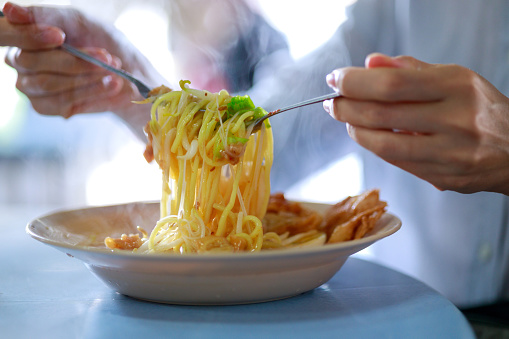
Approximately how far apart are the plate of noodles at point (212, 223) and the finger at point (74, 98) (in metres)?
0.58

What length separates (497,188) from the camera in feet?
3.60

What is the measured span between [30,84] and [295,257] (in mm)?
1255

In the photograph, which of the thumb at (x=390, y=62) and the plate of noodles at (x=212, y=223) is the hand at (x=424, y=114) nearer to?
the thumb at (x=390, y=62)

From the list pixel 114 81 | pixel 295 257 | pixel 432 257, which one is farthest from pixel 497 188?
pixel 114 81

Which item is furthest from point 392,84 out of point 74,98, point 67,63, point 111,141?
point 111,141

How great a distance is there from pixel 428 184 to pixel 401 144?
0.94m

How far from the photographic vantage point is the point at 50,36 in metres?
1.45

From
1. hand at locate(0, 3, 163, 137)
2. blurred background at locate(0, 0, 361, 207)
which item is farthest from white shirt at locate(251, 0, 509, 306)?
hand at locate(0, 3, 163, 137)

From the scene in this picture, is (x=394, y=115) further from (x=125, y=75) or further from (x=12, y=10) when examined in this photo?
(x=12, y=10)

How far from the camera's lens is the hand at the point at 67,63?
57.9 inches

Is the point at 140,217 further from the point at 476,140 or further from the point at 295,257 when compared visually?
the point at 476,140

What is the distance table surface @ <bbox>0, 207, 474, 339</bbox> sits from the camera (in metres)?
0.79

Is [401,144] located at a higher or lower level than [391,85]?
lower

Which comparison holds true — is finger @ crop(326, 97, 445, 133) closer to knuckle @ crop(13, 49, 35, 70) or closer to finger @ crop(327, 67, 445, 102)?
finger @ crop(327, 67, 445, 102)
